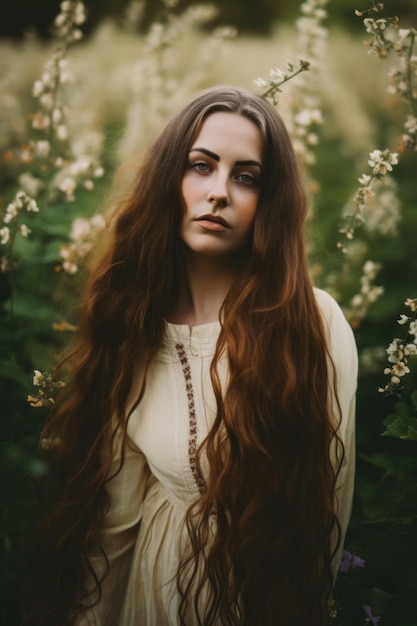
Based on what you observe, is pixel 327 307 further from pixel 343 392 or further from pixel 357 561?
pixel 357 561

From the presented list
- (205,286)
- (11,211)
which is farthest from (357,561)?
(11,211)

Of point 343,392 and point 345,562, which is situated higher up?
point 343,392

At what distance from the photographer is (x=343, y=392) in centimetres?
143

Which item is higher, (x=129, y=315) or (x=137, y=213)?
(x=137, y=213)

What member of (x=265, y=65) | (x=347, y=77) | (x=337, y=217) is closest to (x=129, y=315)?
(x=337, y=217)

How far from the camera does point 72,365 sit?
1689 millimetres

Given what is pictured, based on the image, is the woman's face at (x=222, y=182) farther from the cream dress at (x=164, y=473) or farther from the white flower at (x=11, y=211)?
the white flower at (x=11, y=211)

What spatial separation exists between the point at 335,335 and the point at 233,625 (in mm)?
683

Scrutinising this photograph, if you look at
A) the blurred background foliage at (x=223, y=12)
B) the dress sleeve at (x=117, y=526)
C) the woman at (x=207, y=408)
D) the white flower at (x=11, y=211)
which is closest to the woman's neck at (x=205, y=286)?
the woman at (x=207, y=408)

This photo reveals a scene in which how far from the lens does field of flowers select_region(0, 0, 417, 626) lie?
1.43 metres

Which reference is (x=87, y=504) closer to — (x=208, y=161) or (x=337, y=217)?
(x=208, y=161)

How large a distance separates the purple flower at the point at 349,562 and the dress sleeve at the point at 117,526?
0.50 meters

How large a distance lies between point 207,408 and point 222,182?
0.50 metres

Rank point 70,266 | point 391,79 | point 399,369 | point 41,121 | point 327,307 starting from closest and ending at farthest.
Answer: point 399,369
point 327,307
point 391,79
point 70,266
point 41,121
